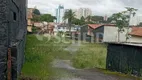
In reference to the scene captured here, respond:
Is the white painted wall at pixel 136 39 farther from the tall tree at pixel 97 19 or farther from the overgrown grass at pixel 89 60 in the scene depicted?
the tall tree at pixel 97 19

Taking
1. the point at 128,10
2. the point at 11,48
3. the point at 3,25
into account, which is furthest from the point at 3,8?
the point at 128,10

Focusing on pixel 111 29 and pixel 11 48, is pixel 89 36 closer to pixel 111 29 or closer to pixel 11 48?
pixel 111 29

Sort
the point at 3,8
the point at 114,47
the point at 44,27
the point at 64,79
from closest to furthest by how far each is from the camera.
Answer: the point at 3,8 < the point at 64,79 < the point at 114,47 < the point at 44,27

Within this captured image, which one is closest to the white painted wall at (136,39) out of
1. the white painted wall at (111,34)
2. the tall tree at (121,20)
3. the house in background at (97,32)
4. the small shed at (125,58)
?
the tall tree at (121,20)

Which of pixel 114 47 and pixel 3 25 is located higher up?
pixel 3 25

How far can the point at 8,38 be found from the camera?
6633 millimetres

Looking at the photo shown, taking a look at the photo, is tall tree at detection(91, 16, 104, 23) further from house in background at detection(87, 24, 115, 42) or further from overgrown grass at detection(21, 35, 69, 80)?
overgrown grass at detection(21, 35, 69, 80)

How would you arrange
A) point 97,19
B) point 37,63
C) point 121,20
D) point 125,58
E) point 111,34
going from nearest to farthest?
point 125,58, point 37,63, point 121,20, point 111,34, point 97,19

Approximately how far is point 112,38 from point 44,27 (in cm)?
3284

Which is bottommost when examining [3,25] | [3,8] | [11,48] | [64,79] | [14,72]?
[64,79]

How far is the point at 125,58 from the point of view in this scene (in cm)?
1494

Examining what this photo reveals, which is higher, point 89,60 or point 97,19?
point 97,19

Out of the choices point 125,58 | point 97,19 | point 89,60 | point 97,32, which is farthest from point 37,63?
point 97,19

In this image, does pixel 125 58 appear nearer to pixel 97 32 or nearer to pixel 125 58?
pixel 125 58
